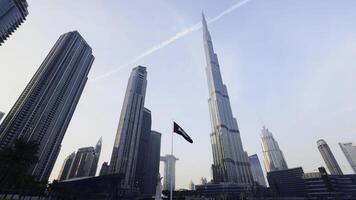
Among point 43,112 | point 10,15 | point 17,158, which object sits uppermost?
point 10,15

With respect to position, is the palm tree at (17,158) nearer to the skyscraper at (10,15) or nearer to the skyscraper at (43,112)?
the skyscraper at (10,15)

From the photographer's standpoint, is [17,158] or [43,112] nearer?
[17,158]

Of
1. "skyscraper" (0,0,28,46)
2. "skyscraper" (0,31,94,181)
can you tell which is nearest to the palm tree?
"skyscraper" (0,0,28,46)

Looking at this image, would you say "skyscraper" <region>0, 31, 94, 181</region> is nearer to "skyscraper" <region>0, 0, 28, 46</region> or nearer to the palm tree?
"skyscraper" <region>0, 0, 28, 46</region>

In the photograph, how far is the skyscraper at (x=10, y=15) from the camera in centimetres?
9950

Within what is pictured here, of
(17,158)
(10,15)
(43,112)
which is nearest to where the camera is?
(17,158)

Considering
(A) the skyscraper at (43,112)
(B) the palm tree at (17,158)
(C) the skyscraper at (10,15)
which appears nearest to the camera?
(B) the palm tree at (17,158)

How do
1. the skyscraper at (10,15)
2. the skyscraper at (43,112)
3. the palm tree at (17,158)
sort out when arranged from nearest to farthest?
1. the palm tree at (17,158)
2. the skyscraper at (10,15)
3. the skyscraper at (43,112)

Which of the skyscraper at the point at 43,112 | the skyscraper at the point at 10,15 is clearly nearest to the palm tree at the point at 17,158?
the skyscraper at the point at 10,15

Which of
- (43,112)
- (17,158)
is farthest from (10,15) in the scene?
(43,112)

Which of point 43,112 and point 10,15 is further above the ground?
point 10,15

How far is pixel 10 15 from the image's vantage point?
105188 millimetres

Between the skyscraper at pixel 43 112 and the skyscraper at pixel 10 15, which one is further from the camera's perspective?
the skyscraper at pixel 43 112

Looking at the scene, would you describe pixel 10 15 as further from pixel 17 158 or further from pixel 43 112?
pixel 43 112
